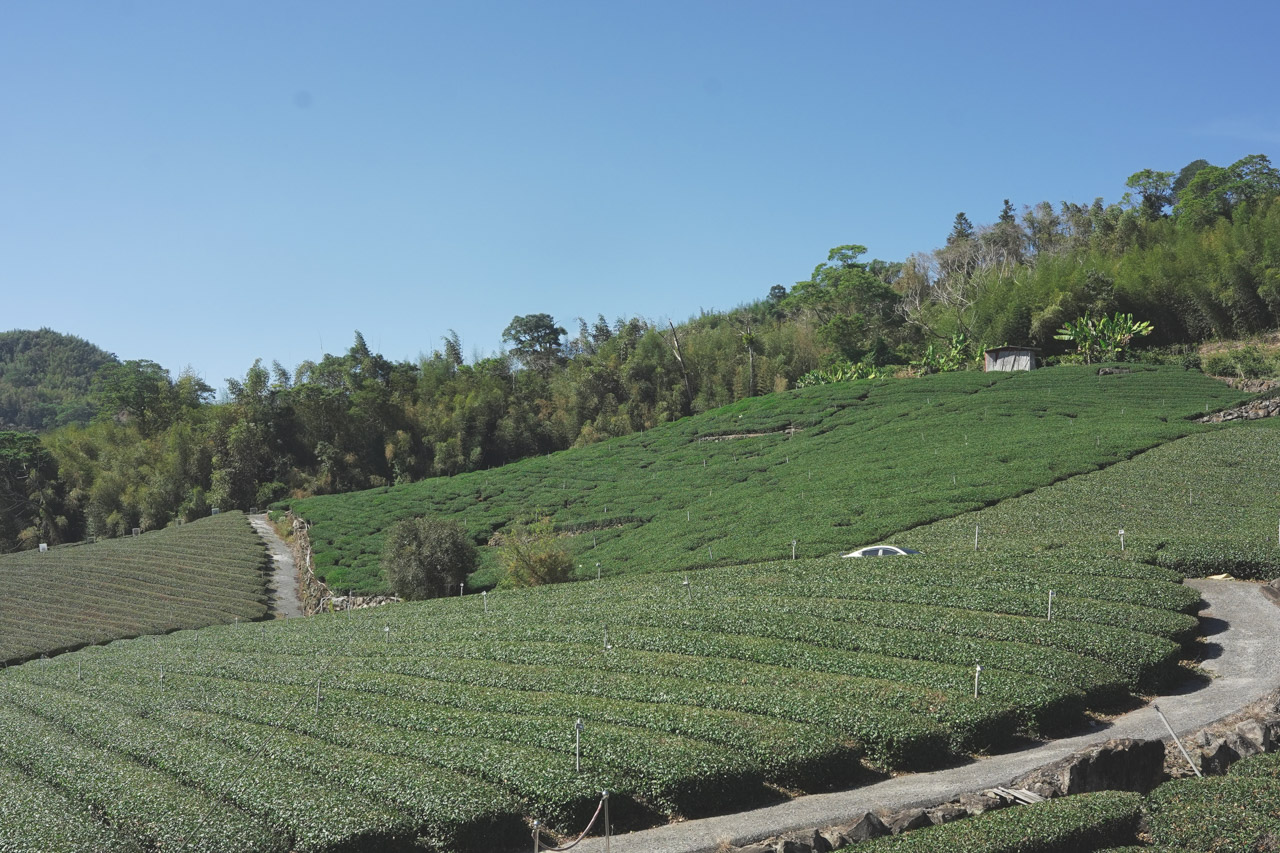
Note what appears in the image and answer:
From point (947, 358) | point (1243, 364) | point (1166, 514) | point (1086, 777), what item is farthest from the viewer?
point (947, 358)

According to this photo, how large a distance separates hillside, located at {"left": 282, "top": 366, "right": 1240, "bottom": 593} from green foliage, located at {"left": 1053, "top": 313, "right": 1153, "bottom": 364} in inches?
222

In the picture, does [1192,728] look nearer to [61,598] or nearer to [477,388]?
[61,598]

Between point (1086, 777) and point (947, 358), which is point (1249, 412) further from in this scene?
point (1086, 777)

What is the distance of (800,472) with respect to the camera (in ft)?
181

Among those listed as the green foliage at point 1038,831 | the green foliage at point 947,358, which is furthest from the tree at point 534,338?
the green foliage at point 1038,831

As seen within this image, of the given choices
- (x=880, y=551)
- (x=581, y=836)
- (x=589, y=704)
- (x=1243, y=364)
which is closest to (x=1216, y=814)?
(x=581, y=836)

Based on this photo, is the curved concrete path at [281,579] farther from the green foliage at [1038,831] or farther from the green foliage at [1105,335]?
the green foliage at [1105,335]

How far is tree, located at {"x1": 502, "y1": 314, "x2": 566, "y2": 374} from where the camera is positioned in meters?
121

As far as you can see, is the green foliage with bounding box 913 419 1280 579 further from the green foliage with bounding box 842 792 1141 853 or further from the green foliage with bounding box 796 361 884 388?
the green foliage with bounding box 796 361 884 388

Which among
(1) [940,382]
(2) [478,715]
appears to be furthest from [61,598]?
(1) [940,382]

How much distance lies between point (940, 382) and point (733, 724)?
59.7 meters

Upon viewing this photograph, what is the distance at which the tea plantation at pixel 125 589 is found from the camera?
140 ft

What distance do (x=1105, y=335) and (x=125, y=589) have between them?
70245 millimetres

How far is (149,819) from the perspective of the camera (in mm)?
14656
